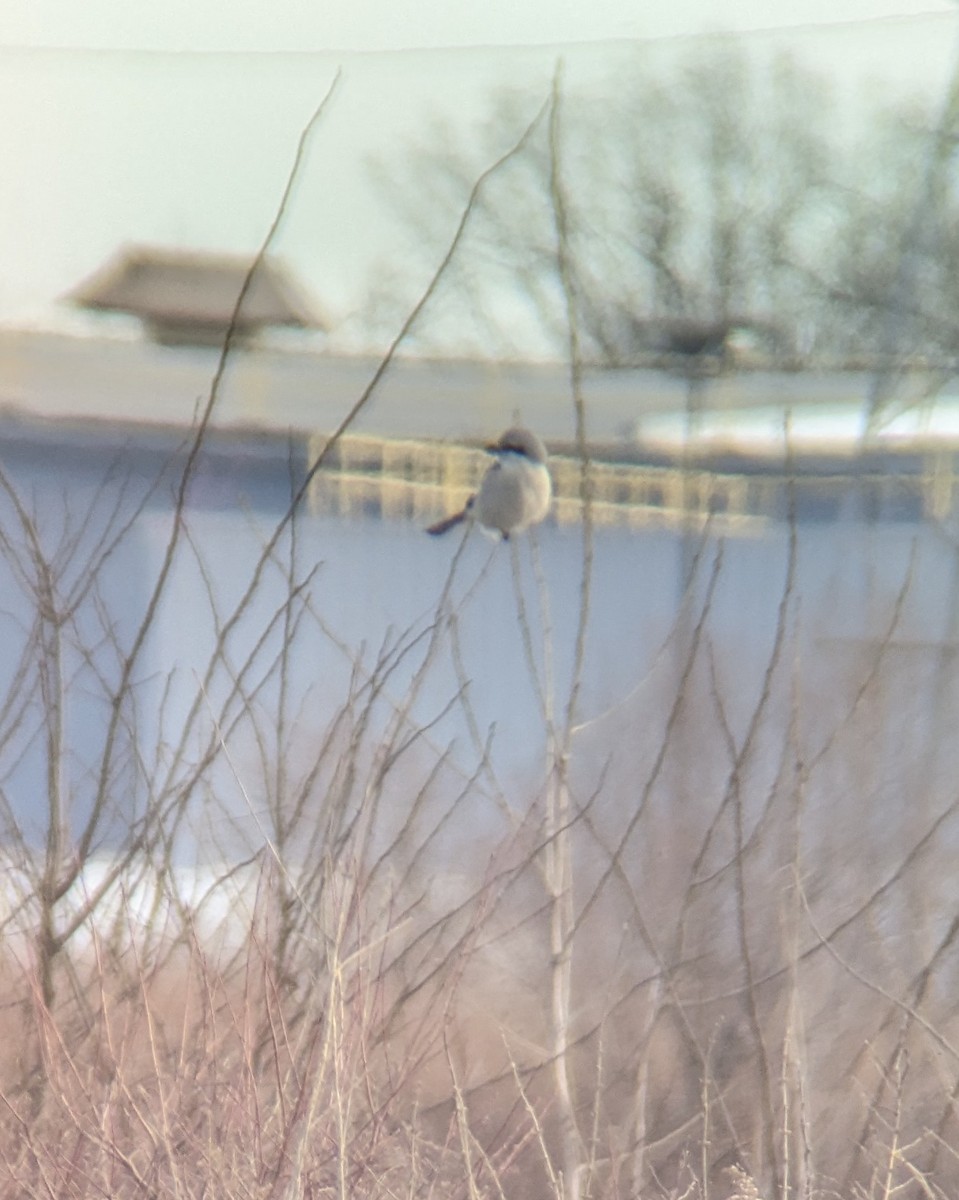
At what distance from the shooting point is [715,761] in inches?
92.6

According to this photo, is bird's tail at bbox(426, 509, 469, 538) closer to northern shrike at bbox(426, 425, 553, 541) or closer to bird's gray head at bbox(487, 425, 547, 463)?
northern shrike at bbox(426, 425, 553, 541)

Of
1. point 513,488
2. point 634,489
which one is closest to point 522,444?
point 513,488

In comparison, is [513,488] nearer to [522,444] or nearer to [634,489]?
[522,444]

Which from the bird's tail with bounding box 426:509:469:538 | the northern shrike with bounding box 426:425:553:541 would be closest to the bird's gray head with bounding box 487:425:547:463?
the northern shrike with bounding box 426:425:553:541

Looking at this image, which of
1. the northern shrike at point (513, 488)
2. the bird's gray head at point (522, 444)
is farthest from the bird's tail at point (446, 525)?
the bird's gray head at point (522, 444)

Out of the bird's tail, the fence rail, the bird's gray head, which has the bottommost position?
the bird's tail

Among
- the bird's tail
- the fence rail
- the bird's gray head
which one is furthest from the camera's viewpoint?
the bird's tail

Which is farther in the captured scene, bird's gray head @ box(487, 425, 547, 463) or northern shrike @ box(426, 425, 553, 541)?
bird's gray head @ box(487, 425, 547, 463)

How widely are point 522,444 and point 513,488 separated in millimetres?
149

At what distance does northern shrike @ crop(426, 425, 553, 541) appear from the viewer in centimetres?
256

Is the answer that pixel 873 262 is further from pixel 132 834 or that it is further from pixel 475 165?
pixel 132 834

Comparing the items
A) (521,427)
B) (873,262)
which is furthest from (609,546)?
(873,262)

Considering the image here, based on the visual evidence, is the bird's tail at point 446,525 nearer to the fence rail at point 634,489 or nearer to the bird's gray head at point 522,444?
the fence rail at point 634,489

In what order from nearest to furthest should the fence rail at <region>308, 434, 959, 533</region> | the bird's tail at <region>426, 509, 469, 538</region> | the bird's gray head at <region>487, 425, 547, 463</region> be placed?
the fence rail at <region>308, 434, 959, 533</region> < the bird's gray head at <region>487, 425, 547, 463</region> < the bird's tail at <region>426, 509, 469, 538</region>
